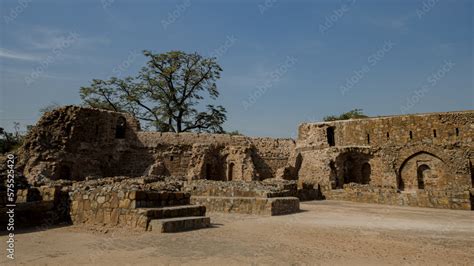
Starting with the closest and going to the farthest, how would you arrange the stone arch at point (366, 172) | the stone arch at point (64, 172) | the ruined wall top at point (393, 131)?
the stone arch at point (64, 172), the ruined wall top at point (393, 131), the stone arch at point (366, 172)

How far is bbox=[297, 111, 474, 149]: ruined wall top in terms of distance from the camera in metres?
21.8

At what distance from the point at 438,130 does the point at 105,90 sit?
32.0m

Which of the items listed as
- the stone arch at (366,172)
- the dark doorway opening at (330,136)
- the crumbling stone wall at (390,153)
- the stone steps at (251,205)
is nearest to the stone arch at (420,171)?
the crumbling stone wall at (390,153)

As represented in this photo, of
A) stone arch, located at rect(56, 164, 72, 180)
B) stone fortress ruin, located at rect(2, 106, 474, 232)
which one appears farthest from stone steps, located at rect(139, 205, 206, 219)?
stone arch, located at rect(56, 164, 72, 180)

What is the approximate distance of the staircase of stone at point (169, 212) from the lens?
6902mm

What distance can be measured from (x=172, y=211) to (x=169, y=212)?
98mm

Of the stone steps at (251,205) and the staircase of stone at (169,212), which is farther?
the stone steps at (251,205)

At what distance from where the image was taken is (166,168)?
2336 centimetres

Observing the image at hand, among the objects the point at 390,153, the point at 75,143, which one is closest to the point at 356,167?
the point at 390,153

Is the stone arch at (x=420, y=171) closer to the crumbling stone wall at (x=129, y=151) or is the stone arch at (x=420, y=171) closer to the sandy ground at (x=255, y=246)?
the crumbling stone wall at (x=129, y=151)

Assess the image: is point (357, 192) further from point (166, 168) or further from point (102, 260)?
point (102, 260)

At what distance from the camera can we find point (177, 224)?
707 centimetres

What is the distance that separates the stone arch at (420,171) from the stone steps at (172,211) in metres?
19.3

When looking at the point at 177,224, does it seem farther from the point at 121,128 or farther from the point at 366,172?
the point at 366,172
